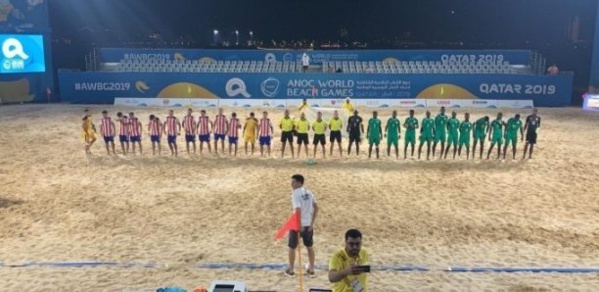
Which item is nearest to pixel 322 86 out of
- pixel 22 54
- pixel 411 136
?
pixel 411 136

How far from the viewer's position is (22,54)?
28.8 metres

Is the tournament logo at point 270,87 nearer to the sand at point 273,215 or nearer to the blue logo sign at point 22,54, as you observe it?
the sand at point 273,215

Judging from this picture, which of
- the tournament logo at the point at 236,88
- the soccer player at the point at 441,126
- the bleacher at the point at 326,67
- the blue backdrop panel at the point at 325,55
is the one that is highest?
the blue backdrop panel at the point at 325,55

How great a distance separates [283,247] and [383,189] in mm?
4479

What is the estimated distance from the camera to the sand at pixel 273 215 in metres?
8.29

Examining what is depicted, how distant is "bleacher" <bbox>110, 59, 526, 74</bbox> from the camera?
1222 inches

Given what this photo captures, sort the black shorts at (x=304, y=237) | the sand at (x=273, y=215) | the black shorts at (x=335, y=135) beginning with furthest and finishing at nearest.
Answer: the black shorts at (x=335, y=135) < the sand at (x=273, y=215) < the black shorts at (x=304, y=237)

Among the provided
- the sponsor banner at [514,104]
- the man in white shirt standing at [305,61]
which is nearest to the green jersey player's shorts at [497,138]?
the sponsor banner at [514,104]

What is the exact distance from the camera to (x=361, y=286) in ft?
17.5

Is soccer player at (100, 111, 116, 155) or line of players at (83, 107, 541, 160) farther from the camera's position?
soccer player at (100, 111, 116, 155)

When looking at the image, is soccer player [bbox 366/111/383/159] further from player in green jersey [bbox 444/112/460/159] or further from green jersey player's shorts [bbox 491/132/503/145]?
green jersey player's shorts [bbox 491/132/503/145]

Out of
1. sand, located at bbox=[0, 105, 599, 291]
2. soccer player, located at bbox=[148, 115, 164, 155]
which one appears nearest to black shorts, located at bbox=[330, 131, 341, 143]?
sand, located at bbox=[0, 105, 599, 291]

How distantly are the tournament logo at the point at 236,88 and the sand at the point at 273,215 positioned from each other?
11.8 metres

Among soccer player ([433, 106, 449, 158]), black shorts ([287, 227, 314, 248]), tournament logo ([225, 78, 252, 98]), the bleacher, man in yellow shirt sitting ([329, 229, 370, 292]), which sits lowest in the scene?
black shorts ([287, 227, 314, 248])
